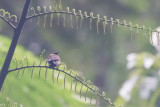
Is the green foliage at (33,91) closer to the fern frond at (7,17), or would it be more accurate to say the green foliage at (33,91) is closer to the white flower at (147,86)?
the white flower at (147,86)

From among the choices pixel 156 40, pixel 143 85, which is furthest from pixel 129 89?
pixel 156 40

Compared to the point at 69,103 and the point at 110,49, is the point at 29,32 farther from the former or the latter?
the point at 69,103

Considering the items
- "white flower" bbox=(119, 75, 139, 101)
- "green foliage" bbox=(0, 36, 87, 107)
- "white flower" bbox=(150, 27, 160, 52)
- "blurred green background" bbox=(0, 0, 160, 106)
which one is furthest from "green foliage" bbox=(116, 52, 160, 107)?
"blurred green background" bbox=(0, 0, 160, 106)

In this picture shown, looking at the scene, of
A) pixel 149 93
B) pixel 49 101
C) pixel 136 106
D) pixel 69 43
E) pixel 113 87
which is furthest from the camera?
pixel 113 87

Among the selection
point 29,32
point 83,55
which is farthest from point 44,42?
point 83,55

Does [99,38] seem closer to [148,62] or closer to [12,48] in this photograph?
[148,62]

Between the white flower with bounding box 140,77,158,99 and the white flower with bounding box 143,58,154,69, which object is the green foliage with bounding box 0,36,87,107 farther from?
the white flower with bounding box 143,58,154,69

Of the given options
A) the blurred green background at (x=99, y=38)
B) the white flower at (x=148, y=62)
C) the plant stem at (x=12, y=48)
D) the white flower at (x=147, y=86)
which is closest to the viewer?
the plant stem at (x=12, y=48)

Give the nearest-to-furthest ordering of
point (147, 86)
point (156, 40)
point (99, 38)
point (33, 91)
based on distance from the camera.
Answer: point (33, 91) → point (156, 40) → point (147, 86) → point (99, 38)

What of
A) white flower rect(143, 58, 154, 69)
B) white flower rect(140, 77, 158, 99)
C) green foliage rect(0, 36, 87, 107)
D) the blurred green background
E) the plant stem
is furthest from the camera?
the blurred green background

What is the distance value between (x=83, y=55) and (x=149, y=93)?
5394mm

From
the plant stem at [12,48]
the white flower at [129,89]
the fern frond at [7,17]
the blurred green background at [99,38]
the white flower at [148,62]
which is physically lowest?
the plant stem at [12,48]

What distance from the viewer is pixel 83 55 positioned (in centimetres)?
974

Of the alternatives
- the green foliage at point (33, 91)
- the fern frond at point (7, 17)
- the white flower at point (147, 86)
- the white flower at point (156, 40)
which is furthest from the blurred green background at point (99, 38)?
the fern frond at point (7, 17)
